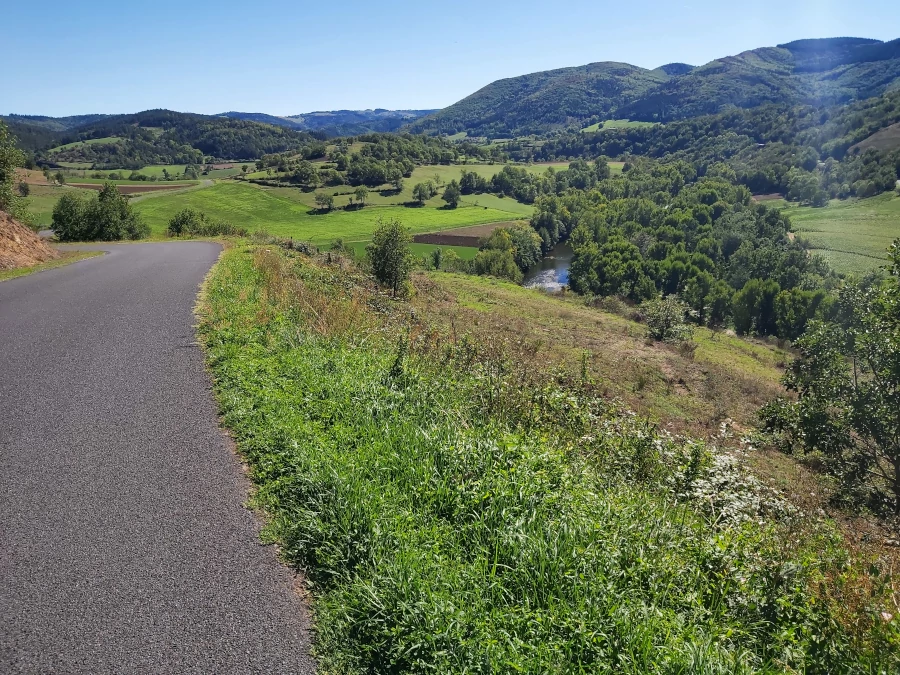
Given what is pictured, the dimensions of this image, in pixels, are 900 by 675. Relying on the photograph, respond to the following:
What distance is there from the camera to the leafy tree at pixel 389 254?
987 inches

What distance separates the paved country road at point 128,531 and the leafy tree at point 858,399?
13.4 m

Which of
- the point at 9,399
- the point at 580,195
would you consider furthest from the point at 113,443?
the point at 580,195

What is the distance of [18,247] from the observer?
63.5 ft

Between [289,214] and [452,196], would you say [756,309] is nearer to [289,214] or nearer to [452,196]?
[452,196]

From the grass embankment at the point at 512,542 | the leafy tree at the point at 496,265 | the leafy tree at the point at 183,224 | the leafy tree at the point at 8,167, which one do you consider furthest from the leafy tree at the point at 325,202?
the grass embankment at the point at 512,542

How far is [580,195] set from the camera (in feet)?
458

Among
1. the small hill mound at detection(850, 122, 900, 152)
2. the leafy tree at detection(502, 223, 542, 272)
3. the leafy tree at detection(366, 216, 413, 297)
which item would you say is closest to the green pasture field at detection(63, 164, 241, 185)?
the leafy tree at detection(502, 223, 542, 272)

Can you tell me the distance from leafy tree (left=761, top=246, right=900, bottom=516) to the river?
6181 centimetres

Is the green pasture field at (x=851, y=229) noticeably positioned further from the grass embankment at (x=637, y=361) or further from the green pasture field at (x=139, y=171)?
the green pasture field at (x=139, y=171)

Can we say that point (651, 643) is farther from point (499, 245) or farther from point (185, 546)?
point (499, 245)

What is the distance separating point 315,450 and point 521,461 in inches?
89.8

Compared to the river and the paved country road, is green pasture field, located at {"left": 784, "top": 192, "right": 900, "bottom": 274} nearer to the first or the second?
the river

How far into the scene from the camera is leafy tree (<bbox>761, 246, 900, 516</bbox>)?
11.8 meters

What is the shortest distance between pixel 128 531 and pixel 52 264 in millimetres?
19846
